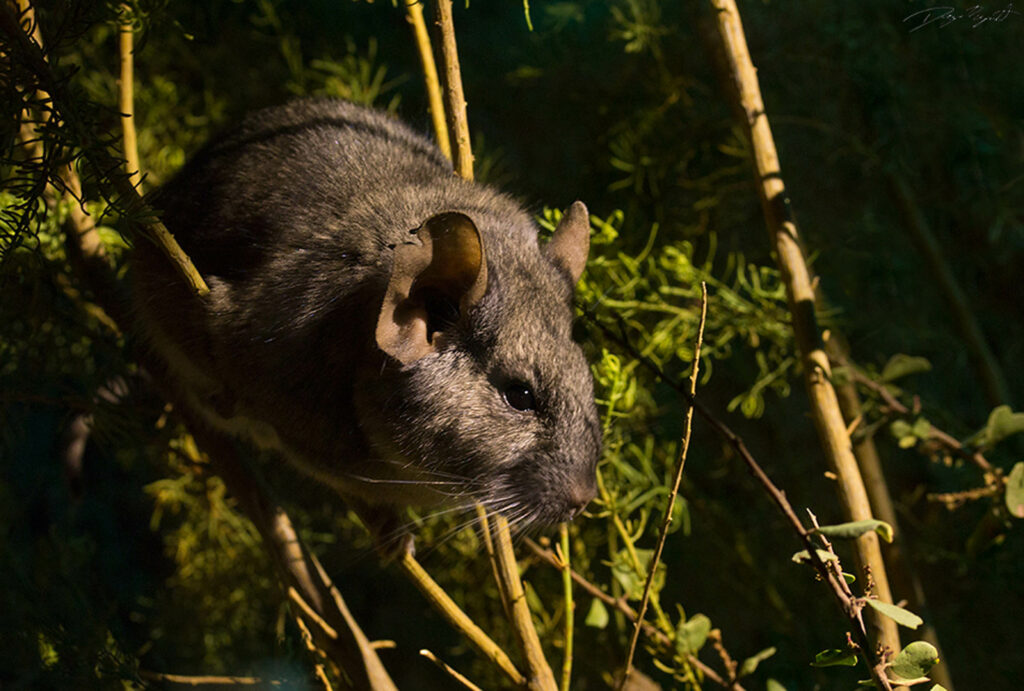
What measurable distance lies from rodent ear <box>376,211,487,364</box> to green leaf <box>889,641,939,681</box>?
1.76 ft

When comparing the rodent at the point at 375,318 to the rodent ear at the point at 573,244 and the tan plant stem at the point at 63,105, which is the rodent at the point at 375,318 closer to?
the rodent ear at the point at 573,244

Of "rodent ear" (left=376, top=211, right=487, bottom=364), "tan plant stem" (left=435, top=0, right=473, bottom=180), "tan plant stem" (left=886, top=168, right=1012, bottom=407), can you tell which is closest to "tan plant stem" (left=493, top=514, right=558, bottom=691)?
"rodent ear" (left=376, top=211, right=487, bottom=364)

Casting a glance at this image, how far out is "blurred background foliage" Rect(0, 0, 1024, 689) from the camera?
1335 millimetres

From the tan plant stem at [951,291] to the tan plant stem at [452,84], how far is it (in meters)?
0.74

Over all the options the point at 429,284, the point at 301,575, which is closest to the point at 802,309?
the point at 429,284

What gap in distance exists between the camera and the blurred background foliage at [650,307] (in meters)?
1.33

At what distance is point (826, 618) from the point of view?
1.55 m

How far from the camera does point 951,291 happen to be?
150cm

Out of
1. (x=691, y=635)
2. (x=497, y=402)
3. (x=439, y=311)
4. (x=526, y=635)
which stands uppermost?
(x=439, y=311)

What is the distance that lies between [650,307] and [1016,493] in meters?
0.50

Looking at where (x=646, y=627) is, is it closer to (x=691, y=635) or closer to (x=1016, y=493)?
(x=691, y=635)

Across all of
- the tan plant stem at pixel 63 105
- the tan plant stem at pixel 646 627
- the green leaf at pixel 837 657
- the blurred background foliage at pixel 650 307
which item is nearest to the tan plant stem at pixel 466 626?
the tan plant stem at pixel 646 627

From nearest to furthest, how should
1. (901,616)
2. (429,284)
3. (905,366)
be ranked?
(901,616) < (429,284) < (905,366)
